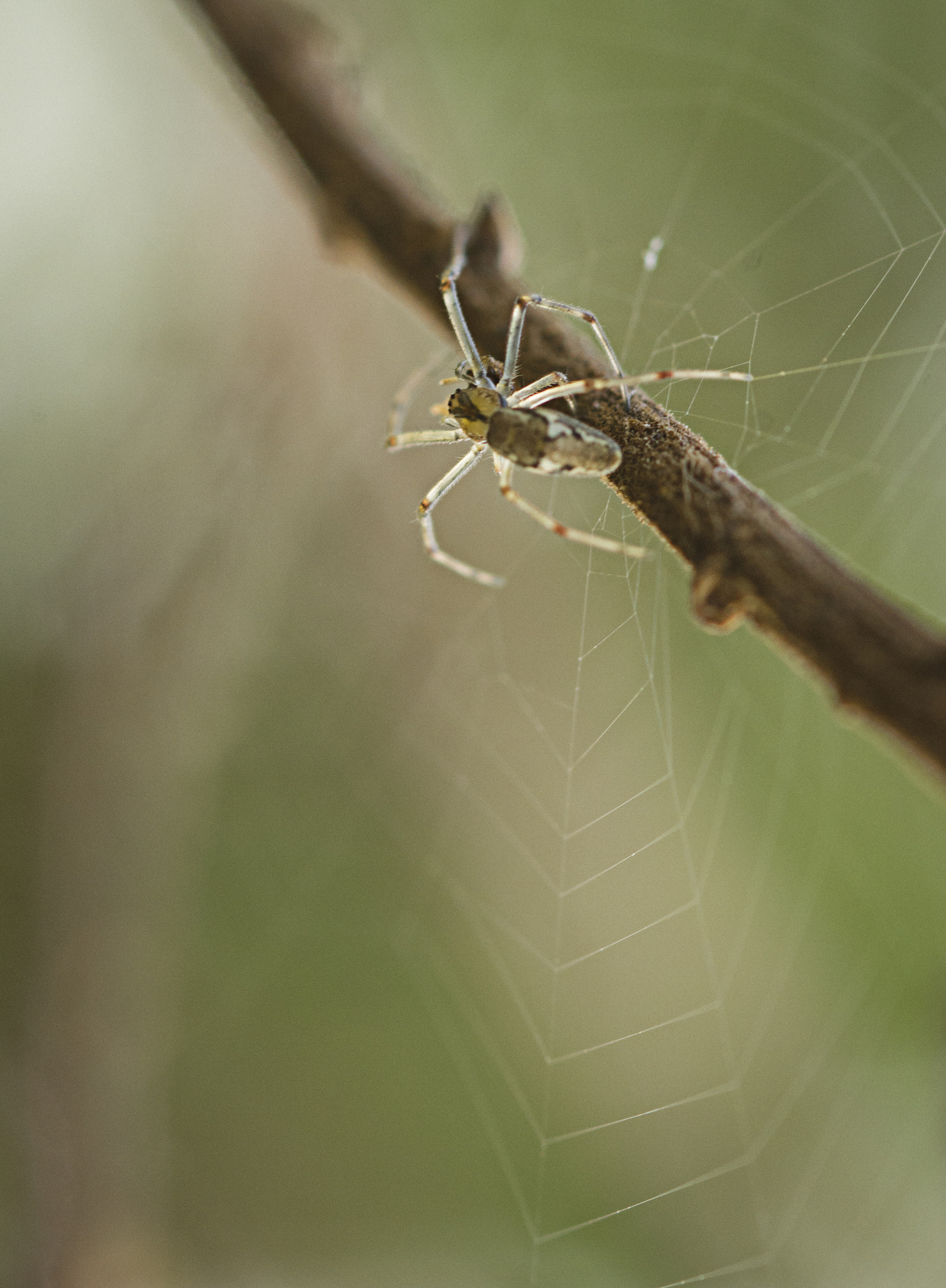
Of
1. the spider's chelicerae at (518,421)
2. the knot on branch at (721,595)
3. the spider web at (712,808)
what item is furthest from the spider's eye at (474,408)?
the knot on branch at (721,595)

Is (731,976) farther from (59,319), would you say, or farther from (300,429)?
(59,319)

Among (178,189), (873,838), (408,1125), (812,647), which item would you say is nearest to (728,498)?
(812,647)

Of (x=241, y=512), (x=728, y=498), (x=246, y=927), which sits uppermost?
(x=241, y=512)

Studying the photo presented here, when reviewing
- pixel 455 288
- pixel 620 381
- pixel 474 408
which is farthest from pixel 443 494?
pixel 620 381

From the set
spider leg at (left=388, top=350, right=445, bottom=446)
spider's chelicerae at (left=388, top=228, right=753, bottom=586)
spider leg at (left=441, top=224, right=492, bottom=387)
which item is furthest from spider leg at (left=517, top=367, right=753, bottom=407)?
spider leg at (left=388, top=350, right=445, bottom=446)

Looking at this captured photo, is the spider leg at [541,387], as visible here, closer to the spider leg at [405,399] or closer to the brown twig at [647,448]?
the brown twig at [647,448]

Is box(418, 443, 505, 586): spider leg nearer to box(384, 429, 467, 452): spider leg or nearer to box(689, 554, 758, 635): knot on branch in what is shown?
box(384, 429, 467, 452): spider leg

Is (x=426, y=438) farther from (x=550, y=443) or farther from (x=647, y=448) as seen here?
(x=647, y=448)
